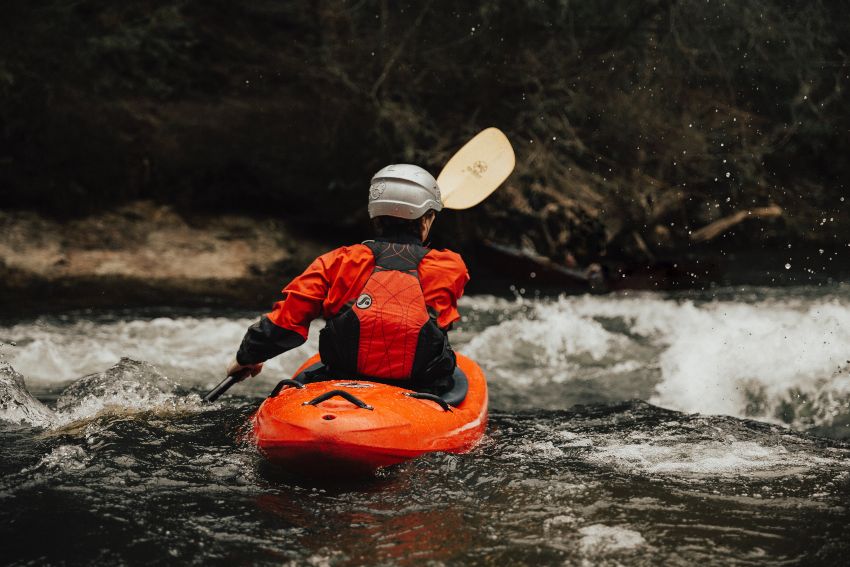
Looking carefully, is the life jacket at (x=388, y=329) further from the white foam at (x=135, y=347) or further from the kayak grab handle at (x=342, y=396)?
the white foam at (x=135, y=347)

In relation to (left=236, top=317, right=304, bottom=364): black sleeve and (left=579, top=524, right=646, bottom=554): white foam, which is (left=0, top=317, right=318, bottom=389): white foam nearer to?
(left=236, top=317, right=304, bottom=364): black sleeve

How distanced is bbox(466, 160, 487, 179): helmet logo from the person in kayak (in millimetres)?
1416

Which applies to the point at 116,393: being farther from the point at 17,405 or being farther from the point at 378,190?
the point at 378,190

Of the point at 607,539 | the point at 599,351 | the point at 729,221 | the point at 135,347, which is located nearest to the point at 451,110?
the point at 729,221

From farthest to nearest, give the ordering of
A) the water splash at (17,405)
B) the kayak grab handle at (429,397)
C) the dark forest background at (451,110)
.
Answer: the dark forest background at (451,110)
the water splash at (17,405)
the kayak grab handle at (429,397)

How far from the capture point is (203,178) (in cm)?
904

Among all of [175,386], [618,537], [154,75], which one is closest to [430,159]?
[154,75]

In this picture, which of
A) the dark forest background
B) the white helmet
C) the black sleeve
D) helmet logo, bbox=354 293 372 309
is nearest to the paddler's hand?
the black sleeve

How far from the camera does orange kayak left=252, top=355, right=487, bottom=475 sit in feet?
9.73

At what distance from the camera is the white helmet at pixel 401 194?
3500 millimetres

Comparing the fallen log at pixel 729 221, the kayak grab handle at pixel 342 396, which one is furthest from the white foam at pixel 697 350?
the kayak grab handle at pixel 342 396

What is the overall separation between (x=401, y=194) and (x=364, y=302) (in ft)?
1.56

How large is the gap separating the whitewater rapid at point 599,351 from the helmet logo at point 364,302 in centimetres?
205

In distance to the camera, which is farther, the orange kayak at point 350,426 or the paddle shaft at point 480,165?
the paddle shaft at point 480,165
